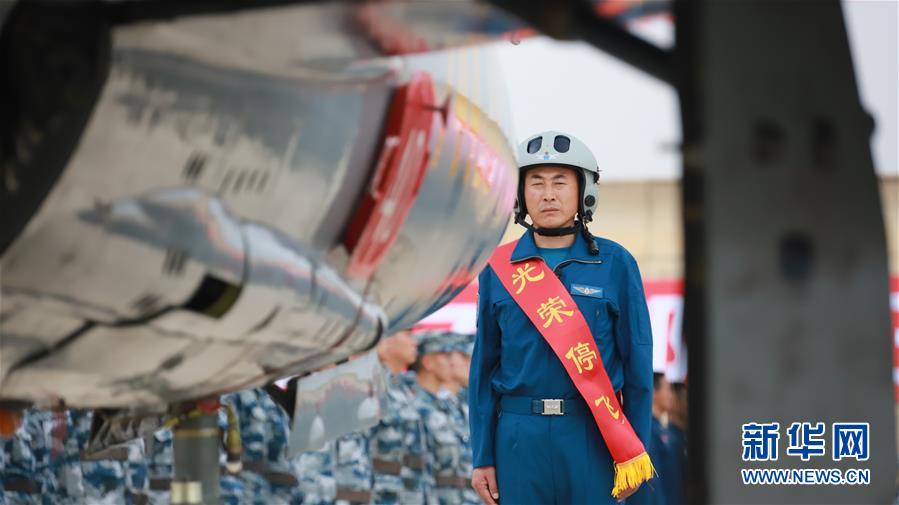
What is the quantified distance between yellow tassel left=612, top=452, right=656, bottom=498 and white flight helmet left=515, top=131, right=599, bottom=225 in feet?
2.17

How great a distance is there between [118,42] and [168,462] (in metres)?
4.75

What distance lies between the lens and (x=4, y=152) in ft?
4.70

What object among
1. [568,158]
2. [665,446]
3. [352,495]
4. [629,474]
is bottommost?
[352,495]

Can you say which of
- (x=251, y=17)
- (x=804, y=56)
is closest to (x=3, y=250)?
(x=251, y=17)

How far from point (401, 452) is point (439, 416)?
238 mm

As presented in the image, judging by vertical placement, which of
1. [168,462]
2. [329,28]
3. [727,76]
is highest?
[329,28]

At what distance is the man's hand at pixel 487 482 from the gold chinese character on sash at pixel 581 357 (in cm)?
40

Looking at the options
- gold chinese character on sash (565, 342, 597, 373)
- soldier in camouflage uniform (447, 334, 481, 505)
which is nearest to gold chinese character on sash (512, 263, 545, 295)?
gold chinese character on sash (565, 342, 597, 373)

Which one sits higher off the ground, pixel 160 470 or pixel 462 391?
pixel 462 391

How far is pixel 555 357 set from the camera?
3305mm

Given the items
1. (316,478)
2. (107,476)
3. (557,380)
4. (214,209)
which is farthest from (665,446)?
(214,209)

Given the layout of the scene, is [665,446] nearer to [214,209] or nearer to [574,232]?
[574,232]

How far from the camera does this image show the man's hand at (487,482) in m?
3.43

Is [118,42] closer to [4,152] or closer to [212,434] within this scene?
[4,152]
